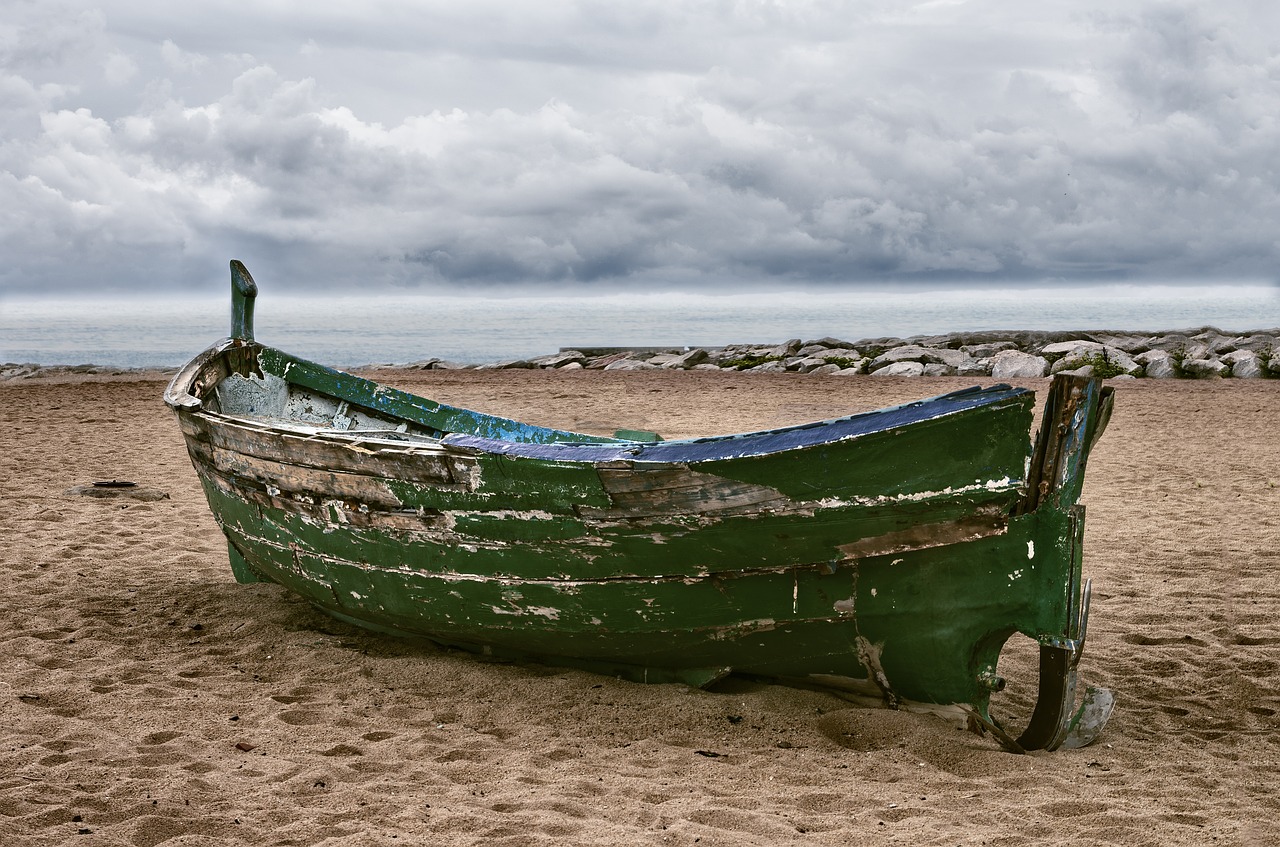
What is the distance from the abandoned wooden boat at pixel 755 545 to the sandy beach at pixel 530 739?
194mm

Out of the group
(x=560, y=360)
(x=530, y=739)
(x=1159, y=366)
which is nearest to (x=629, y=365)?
(x=560, y=360)

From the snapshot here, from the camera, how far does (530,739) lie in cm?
372

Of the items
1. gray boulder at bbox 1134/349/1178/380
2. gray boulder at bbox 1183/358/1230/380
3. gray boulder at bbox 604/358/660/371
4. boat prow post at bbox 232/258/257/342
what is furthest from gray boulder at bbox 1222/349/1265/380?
boat prow post at bbox 232/258/257/342

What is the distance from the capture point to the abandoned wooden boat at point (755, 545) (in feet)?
10.6

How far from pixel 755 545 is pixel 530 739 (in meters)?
1.11

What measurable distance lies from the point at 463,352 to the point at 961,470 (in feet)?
147

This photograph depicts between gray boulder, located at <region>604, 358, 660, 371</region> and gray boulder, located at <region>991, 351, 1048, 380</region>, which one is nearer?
gray boulder, located at <region>991, 351, 1048, 380</region>

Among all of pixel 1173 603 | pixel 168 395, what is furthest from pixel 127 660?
pixel 1173 603

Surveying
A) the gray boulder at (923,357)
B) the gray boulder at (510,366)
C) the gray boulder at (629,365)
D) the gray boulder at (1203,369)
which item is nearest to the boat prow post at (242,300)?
the gray boulder at (923,357)

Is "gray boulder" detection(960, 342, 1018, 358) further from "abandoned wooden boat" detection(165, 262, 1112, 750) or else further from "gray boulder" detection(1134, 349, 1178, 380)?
"abandoned wooden boat" detection(165, 262, 1112, 750)

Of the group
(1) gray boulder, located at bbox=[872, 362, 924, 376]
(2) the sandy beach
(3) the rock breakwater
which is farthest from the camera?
(1) gray boulder, located at bbox=[872, 362, 924, 376]

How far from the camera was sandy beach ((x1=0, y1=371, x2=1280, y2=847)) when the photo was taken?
300 centimetres

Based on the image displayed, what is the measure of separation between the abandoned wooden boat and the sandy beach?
7.6 inches

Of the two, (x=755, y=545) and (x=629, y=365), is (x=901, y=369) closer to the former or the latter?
(x=629, y=365)
